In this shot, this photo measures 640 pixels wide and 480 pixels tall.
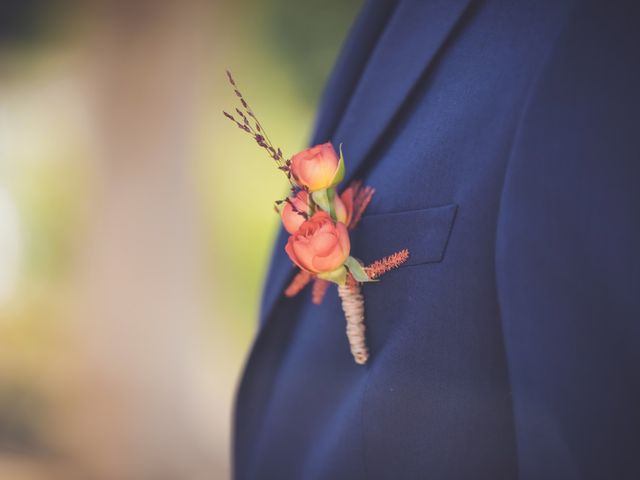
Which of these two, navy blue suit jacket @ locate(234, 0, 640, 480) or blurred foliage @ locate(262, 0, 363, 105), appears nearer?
navy blue suit jacket @ locate(234, 0, 640, 480)

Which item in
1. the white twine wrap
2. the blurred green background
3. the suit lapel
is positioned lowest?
the white twine wrap

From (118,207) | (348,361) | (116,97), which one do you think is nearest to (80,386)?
(118,207)

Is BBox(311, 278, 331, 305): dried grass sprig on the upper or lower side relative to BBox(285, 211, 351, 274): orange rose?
upper

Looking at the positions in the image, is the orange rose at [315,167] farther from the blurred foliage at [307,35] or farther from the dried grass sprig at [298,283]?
the blurred foliage at [307,35]

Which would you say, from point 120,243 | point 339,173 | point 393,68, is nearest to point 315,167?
point 339,173

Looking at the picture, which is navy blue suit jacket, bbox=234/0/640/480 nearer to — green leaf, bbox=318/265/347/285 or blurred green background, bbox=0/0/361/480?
green leaf, bbox=318/265/347/285

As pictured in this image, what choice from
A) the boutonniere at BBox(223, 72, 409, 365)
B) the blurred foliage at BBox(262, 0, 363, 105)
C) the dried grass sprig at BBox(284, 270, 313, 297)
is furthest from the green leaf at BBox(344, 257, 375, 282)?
the blurred foliage at BBox(262, 0, 363, 105)

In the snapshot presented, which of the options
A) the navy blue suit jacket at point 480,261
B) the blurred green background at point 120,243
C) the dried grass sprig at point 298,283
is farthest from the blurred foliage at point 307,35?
the dried grass sprig at point 298,283

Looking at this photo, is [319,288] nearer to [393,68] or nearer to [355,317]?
[355,317]
